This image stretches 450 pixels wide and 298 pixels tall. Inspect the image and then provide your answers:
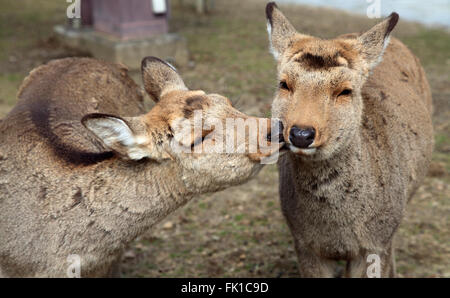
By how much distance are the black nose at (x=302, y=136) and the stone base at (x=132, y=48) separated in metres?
7.69

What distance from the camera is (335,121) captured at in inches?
156

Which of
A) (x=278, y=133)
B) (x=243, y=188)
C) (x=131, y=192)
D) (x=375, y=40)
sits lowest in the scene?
(x=243, y=188)

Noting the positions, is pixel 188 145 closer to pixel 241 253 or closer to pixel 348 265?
pixel 348 265

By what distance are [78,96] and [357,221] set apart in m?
2.64

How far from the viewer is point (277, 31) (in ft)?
15.7

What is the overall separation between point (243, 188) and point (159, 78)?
11.0 ft

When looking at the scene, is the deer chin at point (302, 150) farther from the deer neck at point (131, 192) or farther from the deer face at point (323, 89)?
the deer neck at point (131, 192)

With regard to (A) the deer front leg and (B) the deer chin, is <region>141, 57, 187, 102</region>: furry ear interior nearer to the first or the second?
(B) the deer chin

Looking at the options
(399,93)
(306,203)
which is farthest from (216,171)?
(399,93)

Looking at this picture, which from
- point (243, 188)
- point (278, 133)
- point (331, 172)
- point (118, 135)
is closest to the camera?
point (118, 135)

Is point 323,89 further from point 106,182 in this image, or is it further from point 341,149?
point 106,182

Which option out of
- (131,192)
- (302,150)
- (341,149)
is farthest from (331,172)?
(131,192)

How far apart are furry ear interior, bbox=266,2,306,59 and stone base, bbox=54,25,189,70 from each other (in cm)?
651

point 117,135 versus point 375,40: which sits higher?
point 375,40
